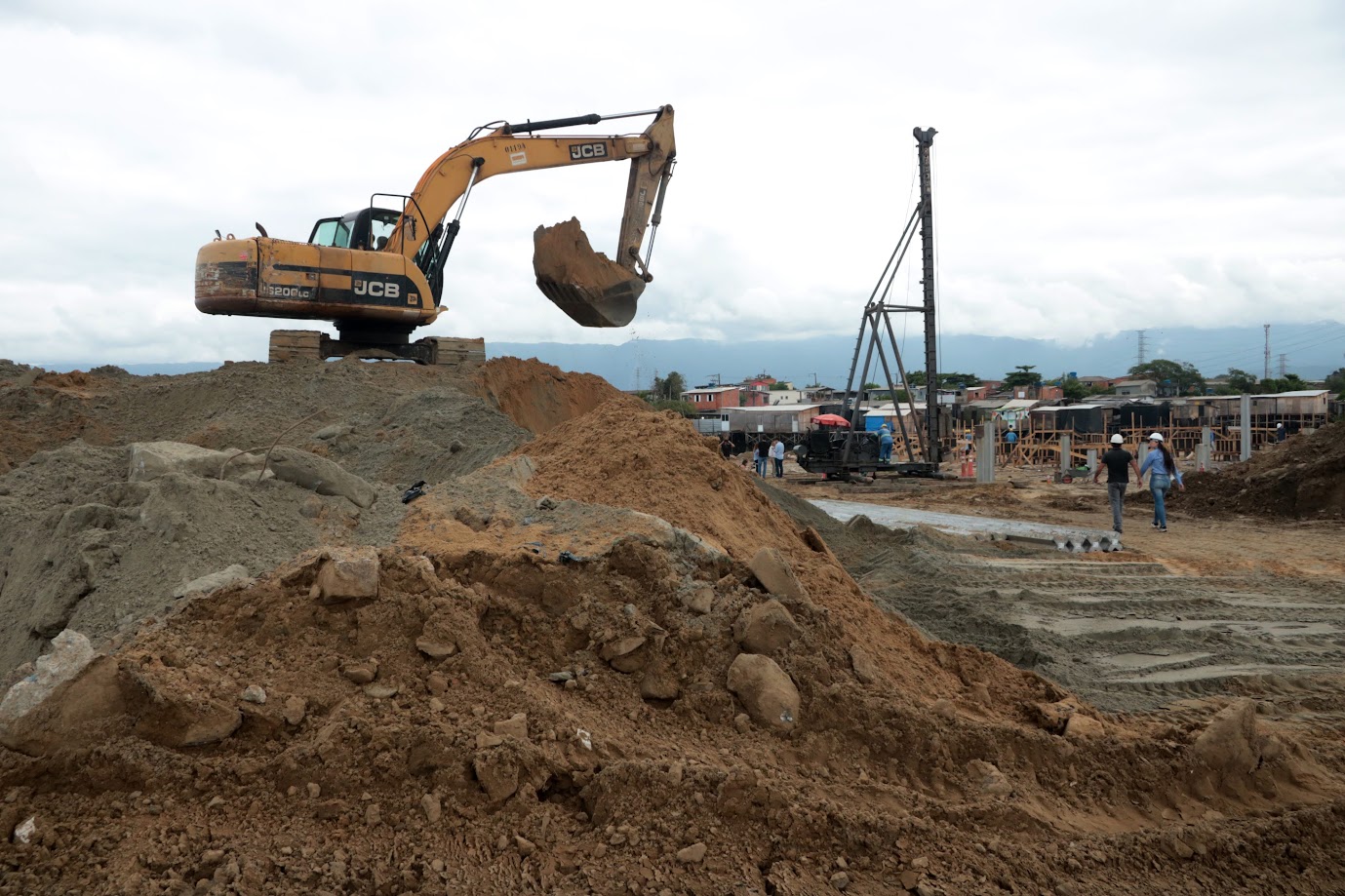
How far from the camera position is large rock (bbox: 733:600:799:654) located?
4.76 m

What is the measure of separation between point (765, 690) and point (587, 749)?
3.07 feet

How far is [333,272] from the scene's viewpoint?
44.8 feet

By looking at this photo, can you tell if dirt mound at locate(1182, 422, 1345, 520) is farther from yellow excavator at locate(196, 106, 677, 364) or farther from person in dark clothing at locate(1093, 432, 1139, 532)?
yellow excavator at locate(196, 106, 677, 364)

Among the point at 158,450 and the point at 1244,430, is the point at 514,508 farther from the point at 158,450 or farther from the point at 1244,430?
the point at 1244,430

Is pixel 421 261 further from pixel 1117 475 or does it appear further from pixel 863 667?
pixel 863 667

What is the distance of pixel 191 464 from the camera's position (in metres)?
7.09

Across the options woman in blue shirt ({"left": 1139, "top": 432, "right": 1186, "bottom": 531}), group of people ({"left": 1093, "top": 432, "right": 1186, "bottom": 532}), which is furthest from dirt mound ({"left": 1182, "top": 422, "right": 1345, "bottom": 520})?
woman in blue shirt ({"left": 1139, "top": 432, "right": 1186, "bottom": 531})

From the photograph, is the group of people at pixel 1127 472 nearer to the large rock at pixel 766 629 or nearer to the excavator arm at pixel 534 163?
the excavator arm at pixel 534 163

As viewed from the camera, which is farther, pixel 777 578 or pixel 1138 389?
pixel 1138 389

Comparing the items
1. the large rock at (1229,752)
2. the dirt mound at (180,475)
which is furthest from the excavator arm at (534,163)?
the large rock at (1229,752)

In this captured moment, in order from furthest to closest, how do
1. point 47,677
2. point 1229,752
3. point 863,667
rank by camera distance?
point 863,667
point 1229,752
point 47,677

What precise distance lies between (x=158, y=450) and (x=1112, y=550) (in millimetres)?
9915

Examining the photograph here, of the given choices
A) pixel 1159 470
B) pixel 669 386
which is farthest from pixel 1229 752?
pixel 669 386

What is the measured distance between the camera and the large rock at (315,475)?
6363 mm
